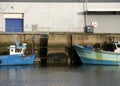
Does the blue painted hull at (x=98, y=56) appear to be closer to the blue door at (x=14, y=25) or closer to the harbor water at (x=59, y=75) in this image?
the harbor water at (x=59, y=75)

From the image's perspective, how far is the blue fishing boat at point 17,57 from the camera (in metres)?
46.3

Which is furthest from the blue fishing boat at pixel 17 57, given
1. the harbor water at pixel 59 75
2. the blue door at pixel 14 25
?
the blue door at pixel 14 25

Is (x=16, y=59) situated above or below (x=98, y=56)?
below

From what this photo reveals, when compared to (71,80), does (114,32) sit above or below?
above

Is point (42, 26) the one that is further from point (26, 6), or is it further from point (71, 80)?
point (71, 80)

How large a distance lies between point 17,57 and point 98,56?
6891 millimetres

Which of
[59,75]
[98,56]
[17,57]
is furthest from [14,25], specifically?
[59,75]

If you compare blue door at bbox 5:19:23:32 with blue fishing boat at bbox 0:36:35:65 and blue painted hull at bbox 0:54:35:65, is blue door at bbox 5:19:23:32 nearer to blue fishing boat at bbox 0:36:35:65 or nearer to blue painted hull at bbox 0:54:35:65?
blue fishing boat at bbox 0:36:35:65

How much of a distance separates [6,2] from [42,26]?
406 cm

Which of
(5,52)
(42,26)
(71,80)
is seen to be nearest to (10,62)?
(5,52)

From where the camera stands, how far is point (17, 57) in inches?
1831

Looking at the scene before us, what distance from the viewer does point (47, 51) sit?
158 ft

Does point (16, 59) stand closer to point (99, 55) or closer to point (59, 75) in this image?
point (99, 55)

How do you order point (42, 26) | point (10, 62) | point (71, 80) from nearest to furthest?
point (71, 80)
point (10, 62)
point (42, 26)
